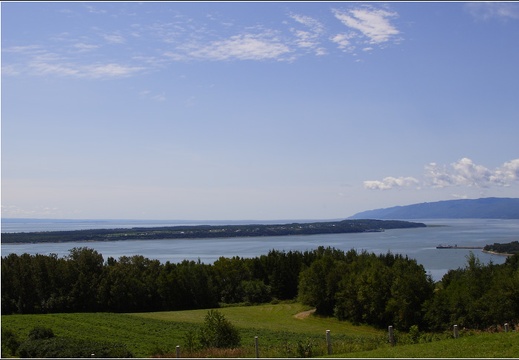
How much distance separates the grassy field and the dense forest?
10.2ft

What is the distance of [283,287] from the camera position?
68.8 meters

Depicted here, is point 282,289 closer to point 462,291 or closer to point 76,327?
point 462,291

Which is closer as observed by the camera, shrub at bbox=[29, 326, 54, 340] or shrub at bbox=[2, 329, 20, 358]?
shrub at bbox=[2, 329, 20, 358]

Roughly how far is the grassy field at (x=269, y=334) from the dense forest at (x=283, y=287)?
10.2ft

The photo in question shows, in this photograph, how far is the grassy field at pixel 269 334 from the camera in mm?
13977

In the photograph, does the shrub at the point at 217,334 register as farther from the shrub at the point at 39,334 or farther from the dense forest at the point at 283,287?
the dense forest at the point at 283,287

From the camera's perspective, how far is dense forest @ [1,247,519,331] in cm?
4072

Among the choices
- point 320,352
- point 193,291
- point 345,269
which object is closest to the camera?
point 320,352

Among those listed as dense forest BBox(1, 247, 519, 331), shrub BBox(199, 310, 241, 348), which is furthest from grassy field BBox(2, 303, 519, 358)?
dense forest BBox(1, 247, 519, 331)

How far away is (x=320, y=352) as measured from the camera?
51.3 feet

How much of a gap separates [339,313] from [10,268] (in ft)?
116

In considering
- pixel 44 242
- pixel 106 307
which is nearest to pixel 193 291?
pixel 106 307

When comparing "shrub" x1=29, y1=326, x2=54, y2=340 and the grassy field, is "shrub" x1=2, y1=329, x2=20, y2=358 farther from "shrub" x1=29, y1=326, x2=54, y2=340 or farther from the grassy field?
the grassy field

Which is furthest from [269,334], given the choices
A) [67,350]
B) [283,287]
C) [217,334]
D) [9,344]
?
[283,287]
